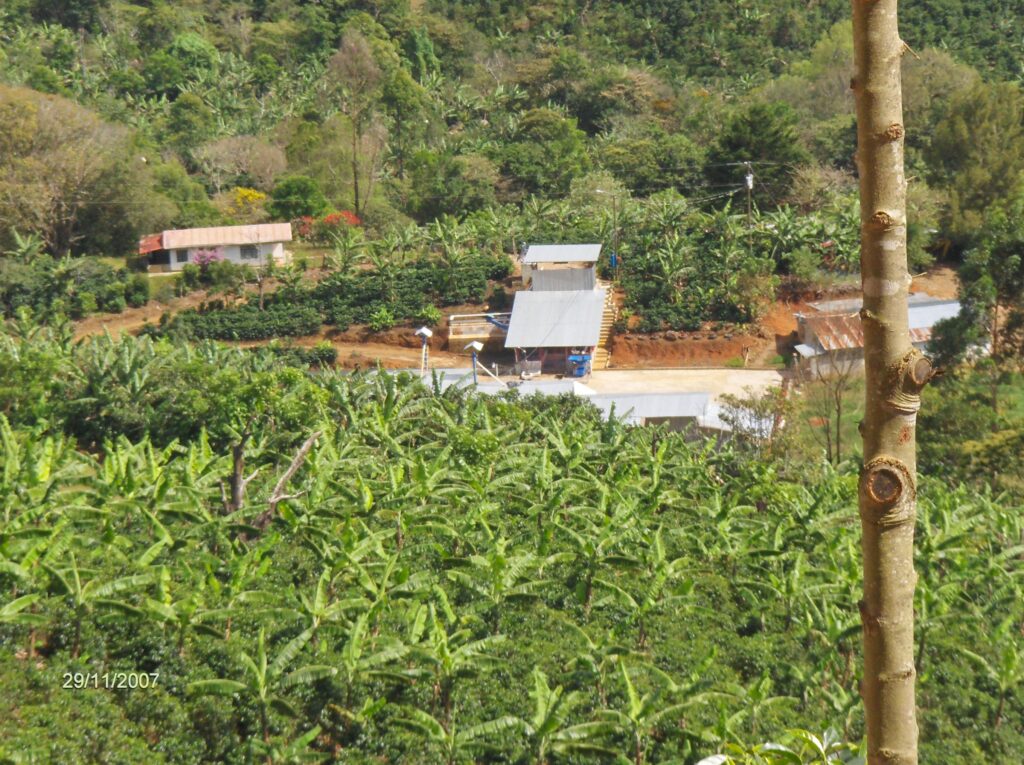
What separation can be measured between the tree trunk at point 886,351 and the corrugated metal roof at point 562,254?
2969 cm

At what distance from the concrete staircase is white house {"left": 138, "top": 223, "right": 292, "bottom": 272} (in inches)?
435

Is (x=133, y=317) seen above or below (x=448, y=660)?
below

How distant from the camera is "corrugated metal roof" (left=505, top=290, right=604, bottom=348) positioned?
28.6 meters

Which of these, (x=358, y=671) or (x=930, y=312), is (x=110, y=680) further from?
(x=930, y=312)

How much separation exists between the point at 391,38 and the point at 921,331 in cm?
4685

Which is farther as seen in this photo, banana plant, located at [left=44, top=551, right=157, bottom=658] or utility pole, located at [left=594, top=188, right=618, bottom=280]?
utility pole, located at [left=594, top=188, right=618, bottom=280]

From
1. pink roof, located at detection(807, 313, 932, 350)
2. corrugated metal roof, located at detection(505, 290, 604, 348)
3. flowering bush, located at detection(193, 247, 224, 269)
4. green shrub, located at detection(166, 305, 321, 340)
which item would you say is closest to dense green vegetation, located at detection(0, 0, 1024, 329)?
corrugated metal roof, located at detection(505, 290, 604, 348)

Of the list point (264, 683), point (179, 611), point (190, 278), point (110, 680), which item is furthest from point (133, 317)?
point (264, 683)

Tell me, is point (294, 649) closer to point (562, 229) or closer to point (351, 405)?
point (351, 405)

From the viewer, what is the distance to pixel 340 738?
7.36m

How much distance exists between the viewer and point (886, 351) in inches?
72.7

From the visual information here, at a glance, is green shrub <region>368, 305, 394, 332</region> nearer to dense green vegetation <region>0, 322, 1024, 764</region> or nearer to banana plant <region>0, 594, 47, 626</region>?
dense green vegetation <region>0, 322, 1024, 764</region>

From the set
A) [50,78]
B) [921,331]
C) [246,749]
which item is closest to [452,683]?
[246,749]

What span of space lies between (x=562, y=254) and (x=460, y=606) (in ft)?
77.3
